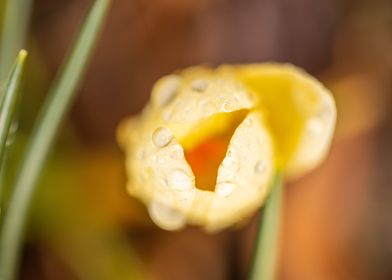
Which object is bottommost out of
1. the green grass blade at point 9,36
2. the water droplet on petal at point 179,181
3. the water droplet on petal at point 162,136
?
the water droplet on petal at point 179,181

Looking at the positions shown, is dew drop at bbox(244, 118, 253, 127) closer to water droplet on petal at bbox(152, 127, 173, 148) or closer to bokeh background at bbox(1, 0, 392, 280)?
water droplet on petal at bbox(152, 127, 173, 148)

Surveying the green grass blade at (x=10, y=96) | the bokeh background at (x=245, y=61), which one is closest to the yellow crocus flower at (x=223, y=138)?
the green grass blade at (x=10, y=96)

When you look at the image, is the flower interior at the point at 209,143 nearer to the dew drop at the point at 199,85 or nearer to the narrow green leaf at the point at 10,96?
the dew drop at the point at 199,85

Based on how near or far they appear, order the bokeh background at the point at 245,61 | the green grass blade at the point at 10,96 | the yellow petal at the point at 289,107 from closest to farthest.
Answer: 1. the green grass blade at the point at 10,96
2. the yellow petal at the point at 289,107
3. the bokeh background at the point at 245,61

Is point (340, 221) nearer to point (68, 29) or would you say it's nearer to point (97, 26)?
point (68, 29)

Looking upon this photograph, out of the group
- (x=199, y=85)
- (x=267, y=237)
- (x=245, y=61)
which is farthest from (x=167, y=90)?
(x=245, y=61)

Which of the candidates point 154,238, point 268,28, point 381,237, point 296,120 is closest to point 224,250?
point 154,238
